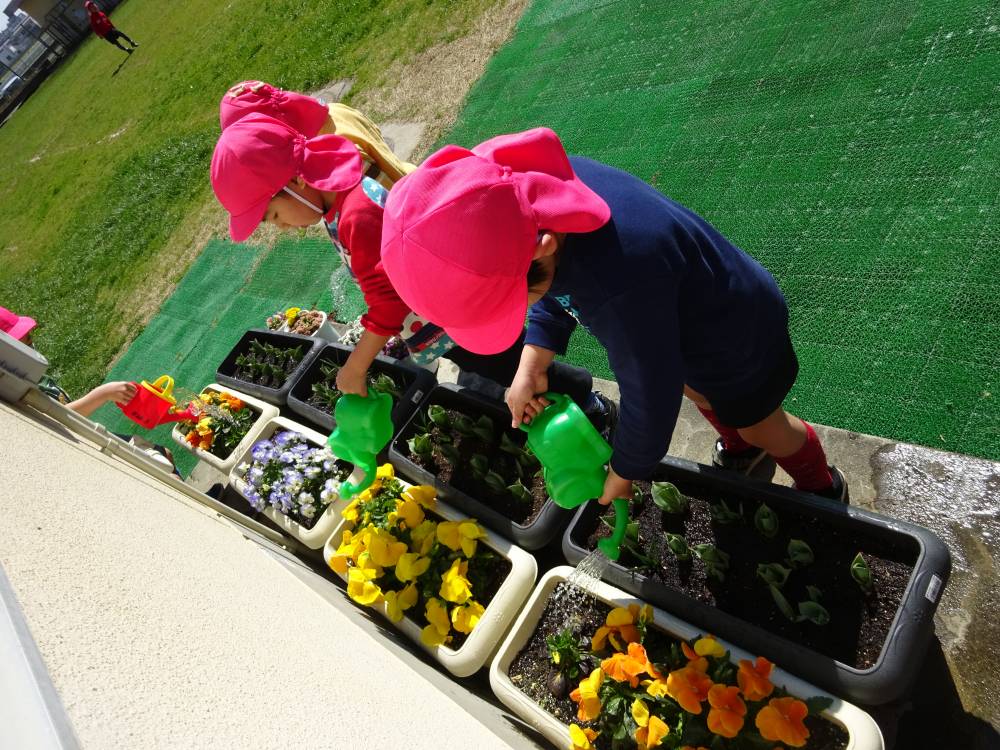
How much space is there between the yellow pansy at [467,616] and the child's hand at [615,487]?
2.08 feet

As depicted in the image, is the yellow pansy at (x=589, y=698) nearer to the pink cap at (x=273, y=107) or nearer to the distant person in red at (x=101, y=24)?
the pink cap at (x=273, y=107)

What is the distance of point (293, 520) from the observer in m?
2.59

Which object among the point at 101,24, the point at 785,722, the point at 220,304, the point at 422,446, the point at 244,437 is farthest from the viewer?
the point at 101,24

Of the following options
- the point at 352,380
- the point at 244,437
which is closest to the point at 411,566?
the point at 352,380

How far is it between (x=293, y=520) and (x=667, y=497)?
165 cm

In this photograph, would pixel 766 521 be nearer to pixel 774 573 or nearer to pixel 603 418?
pixel 774 573

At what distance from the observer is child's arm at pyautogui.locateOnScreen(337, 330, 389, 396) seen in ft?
6.56

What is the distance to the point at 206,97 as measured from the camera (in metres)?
8.87

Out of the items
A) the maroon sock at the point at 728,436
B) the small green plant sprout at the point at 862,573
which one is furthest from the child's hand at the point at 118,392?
the small green plant sprout at the point at 862,573

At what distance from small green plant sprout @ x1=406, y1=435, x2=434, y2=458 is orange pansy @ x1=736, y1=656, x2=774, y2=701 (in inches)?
50.6

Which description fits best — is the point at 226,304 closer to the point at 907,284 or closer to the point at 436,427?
the point at 436,427

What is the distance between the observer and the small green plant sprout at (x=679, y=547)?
1.58 meters

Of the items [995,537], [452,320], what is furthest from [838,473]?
[452,320]

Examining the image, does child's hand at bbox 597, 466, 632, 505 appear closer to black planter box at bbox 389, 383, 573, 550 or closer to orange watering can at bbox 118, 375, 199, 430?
black planter box at bbox 389, 383, 573, 550
